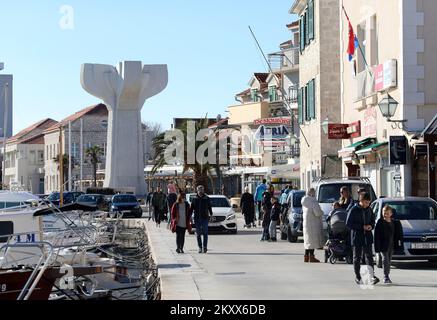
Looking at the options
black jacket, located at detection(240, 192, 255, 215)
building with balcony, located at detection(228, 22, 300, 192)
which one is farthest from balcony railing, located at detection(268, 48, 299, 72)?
black jacket, located at detection(240, 192, 255, 215)

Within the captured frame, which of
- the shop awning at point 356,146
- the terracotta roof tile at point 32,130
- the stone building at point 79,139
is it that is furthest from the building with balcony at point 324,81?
the terracotta roof tile at point 32,130

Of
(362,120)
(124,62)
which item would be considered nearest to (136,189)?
(124,62)

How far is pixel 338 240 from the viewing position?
2436 cm

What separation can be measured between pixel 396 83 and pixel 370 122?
4966 millimetres

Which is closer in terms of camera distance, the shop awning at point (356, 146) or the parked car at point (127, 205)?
the shop awning at point (356, 146)

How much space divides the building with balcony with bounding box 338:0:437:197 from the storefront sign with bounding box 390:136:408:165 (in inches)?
5.4

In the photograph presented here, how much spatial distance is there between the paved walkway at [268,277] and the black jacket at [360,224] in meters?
0.87

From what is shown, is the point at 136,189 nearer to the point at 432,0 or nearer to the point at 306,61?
the point at 306,61

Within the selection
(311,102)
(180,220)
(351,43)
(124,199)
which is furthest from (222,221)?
(124,199)

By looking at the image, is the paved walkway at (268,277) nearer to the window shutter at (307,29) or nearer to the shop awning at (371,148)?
the shop awning at (371,148)

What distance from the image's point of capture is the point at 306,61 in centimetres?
5244

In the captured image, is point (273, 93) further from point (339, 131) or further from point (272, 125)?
point (339, 131)

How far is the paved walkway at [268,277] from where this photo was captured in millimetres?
18000
